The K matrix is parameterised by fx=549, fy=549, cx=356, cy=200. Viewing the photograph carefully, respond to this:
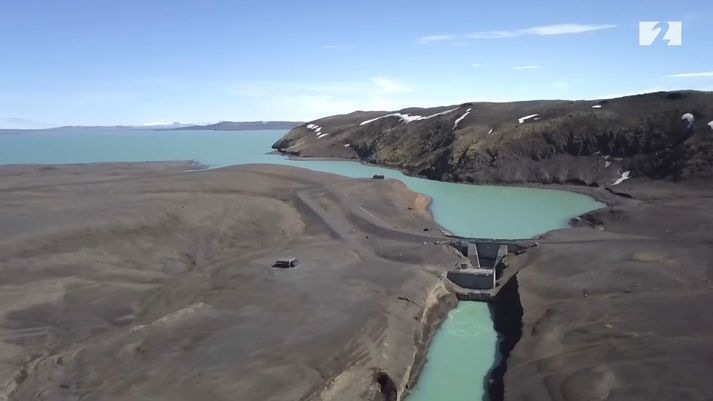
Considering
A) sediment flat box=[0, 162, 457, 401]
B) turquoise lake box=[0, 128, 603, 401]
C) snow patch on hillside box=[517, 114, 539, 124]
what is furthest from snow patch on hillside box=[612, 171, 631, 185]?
sediment flat box=[0, 162, 457, 401]

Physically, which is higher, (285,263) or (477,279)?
(285,263)

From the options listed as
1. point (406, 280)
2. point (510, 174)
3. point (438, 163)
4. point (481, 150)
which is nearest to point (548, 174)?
point (510, 174)

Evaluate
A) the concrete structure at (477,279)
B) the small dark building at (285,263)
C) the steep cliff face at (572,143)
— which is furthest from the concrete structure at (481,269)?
the steep cliff face at (572,143)

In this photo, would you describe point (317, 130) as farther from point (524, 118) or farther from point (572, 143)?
point (572, 143)

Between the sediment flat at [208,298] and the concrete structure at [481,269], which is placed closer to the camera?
the sediment flat at [208,298]

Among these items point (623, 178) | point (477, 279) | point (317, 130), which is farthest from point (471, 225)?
point (317, 130)

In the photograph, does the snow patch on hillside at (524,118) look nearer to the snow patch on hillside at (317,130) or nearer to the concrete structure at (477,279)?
the concrete structure at (477,279)

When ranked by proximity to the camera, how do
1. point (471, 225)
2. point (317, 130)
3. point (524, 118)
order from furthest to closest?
point (317, 130), point (524, 118), point (471, 225)
